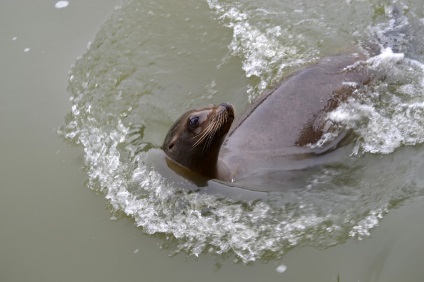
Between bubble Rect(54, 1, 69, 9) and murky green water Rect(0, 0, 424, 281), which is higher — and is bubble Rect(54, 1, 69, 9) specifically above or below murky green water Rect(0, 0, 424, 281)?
above

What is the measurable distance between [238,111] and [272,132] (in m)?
0.82

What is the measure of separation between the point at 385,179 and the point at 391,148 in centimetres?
37

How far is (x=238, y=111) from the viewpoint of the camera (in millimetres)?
5895

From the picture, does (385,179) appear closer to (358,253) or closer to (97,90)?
(358,253)

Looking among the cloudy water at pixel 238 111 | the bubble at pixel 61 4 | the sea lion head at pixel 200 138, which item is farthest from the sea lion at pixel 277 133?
the bubble at pixel 61 4

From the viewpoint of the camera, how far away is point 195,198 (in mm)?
4965

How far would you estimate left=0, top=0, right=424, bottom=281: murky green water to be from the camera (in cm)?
451

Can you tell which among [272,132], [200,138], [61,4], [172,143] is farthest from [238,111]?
[61,4]

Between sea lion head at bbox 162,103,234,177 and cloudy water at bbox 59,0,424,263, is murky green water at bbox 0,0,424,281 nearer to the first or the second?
cloudy water at bbox 59,0,424,263

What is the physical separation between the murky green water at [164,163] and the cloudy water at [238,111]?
0.01 m

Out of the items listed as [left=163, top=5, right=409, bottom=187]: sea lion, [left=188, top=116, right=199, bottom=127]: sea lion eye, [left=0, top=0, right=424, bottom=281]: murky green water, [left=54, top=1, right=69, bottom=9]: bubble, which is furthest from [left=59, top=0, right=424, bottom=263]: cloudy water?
[left=54, top=1, right=69, bottom=9]: bubble

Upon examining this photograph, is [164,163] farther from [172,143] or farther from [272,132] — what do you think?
[272,132]

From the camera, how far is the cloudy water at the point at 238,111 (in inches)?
184

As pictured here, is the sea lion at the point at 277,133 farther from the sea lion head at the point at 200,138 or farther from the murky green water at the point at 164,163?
the murky green water at the point at 164,163
